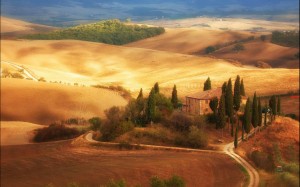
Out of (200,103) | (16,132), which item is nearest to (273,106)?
(200,103)

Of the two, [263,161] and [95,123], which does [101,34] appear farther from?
[263,161]

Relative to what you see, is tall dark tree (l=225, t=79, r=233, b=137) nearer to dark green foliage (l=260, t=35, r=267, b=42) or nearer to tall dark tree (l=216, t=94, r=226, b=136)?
tall dark tree (l=216, t=94, r=226, b=136)

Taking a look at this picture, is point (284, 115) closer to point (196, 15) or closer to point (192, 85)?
point (192, 85)

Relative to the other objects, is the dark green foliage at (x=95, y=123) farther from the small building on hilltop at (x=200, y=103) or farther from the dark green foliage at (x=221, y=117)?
the dark green foliage at (x=221, y=117)

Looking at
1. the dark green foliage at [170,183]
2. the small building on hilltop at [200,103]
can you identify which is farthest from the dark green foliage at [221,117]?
the dark green foliage at [170,183]

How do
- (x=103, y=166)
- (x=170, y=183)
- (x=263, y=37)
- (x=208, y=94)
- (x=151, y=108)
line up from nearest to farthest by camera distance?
(x=170, y=183) < (x=103, y=166) < (x=151, y=108) < (x=208, y=94) < (x=263, y=37)

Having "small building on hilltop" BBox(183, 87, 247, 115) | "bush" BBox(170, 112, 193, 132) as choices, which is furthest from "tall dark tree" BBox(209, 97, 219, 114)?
"bush" BBox(170, 112, 193, 132)
